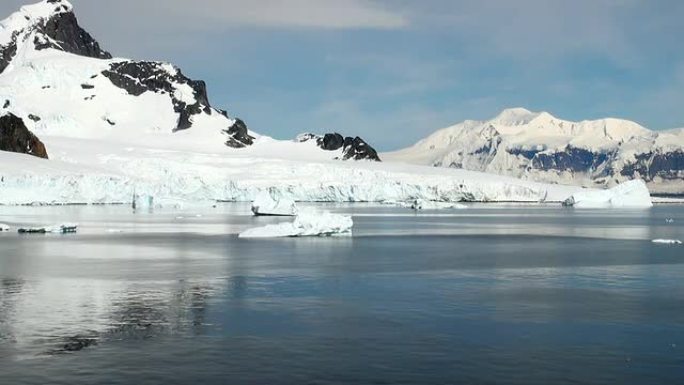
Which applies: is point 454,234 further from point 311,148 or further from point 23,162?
point 311,148

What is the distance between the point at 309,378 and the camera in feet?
40.7

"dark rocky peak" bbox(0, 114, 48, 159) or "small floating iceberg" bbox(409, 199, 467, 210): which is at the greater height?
"dark rocky peak" bbox(0, 114, 48, 159)

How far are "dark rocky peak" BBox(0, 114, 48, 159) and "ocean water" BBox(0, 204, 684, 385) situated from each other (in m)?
82.5

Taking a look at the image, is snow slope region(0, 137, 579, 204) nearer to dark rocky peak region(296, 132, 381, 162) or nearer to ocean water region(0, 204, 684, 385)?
dark rocky peak region(296, 132, 381, 162)

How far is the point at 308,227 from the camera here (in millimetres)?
42156

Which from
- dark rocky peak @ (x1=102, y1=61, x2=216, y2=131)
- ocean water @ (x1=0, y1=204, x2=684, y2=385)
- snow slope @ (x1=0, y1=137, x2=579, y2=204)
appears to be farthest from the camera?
dark rocky peak @ (x1=102, y1=61, x2=216, y2=131)

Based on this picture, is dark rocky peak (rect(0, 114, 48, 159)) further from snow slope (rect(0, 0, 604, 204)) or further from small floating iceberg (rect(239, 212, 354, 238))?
small floating iceberg (rect(239, 212, 354, 238))

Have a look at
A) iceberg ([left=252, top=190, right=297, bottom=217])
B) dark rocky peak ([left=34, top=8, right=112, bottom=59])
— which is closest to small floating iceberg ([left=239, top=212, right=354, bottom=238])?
iceberg ([left=252, top=190, right=297, bottom=217])

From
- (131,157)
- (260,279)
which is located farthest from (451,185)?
(260,279)

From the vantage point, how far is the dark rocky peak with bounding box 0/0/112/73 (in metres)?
176

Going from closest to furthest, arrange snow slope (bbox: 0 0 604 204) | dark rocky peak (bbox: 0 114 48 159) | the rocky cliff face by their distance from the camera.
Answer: snow slope (bbox: 0 0 604 204)
dark rocky peak (bbox: 0 114 48 159)
the rocky cliff face

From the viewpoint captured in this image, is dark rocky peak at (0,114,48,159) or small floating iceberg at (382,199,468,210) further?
dark rocky peak at (0,114,48,159)

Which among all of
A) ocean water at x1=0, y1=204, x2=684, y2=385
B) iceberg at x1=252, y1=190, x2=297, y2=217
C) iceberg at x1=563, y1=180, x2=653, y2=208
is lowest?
ocean water at x1=0, y1=204, x2=684, y2=385

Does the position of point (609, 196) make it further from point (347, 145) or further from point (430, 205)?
point (347, 145)
